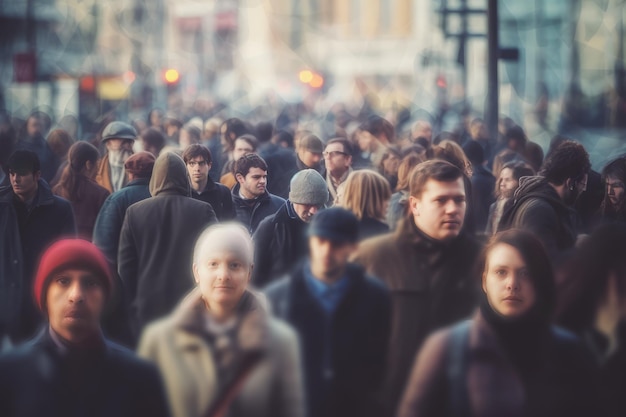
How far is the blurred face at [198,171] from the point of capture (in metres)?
→ 10.2

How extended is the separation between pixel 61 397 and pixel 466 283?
6.14 ft

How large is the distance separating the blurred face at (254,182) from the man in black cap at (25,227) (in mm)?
1693

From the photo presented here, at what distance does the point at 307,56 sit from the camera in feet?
311

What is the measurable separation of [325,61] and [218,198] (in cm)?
8423

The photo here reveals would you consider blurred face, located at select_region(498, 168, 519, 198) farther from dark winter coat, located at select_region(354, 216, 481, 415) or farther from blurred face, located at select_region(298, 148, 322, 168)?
dark winter coat, located at select_region(354, 216, 481, 415)

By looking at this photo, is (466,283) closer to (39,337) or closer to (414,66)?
(39,337)

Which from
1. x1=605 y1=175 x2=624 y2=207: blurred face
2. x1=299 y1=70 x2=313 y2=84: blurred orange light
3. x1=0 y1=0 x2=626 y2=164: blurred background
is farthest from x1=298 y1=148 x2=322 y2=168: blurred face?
x1=299 y1=70 x2=313 y2=84: blurred orange light

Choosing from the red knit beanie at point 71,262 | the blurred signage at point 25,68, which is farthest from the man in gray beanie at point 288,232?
the blurred signage at point 25,68

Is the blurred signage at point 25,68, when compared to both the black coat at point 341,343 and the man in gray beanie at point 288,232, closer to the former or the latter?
the man in gray beanie at point 288,232

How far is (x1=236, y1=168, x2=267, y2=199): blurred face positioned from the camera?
1018 centimetres

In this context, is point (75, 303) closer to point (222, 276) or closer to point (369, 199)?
point (222, 276)

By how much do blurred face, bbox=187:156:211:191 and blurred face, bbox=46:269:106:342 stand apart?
5.13 metres

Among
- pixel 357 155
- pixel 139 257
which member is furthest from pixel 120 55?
pixel 139 257

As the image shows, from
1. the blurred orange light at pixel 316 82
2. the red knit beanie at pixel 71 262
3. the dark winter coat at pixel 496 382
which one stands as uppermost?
the blurred orange light at pixel 316 82
